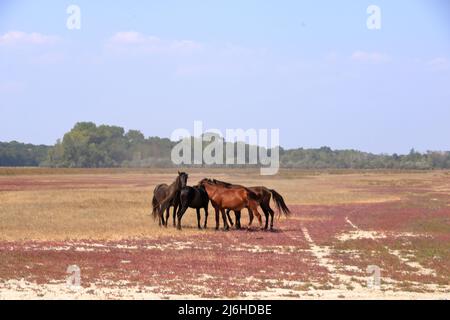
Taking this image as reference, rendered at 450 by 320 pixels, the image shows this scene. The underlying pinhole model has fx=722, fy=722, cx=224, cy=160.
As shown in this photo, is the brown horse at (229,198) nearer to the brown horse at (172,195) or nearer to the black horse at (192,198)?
the black horse at (192,198)

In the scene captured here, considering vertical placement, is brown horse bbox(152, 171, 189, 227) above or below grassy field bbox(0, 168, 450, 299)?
above

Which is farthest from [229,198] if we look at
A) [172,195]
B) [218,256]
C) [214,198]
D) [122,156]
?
[122,156]

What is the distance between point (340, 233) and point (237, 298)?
13.0m

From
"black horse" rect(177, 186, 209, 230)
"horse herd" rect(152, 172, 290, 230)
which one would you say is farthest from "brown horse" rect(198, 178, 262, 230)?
"black horse" rect(177, 186, 209, 230)

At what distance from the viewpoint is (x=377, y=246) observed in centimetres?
2089

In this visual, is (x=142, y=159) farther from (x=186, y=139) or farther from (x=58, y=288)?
(x=58, y=288)

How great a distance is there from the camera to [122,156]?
166 meters

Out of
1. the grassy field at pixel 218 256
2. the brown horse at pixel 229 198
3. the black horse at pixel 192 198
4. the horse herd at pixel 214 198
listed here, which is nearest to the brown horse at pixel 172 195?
the horse herd at pixel 214 198

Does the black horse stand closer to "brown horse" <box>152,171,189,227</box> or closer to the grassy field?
"brown horse" <box>152,171,189,227</box>

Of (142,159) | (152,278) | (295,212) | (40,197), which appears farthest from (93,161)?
(152,278)

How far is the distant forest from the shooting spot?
5930 inches

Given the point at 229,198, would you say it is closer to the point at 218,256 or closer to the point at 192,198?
the point at 192,198

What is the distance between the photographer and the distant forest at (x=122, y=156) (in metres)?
151

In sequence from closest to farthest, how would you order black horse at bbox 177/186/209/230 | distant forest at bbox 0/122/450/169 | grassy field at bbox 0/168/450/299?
grassy field at bbox 0/168/450/299 → black horse at bbox 177/186/209/230 → distant forest at bbox 0/122/450/169
